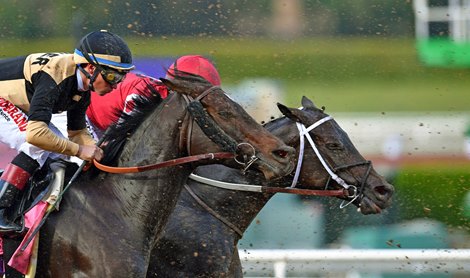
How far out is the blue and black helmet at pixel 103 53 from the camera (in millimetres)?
4508

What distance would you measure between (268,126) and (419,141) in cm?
661

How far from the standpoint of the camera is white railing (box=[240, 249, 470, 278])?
7043 millimetres

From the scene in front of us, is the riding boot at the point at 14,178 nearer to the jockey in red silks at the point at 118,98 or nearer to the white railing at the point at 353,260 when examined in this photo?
the jockey in red silks at the point at 118,98

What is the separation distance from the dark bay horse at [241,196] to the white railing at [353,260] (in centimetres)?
168

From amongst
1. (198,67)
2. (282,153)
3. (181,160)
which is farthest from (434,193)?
(181,160)

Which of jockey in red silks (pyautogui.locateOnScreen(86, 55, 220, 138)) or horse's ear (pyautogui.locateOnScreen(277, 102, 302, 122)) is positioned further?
jockey in red silks (pyautogui.locateOnScreen(86, 55, 220, 138))

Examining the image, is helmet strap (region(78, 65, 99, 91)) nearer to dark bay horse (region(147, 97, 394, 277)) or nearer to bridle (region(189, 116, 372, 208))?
dark bay horse (region(147, 97, 394, 277))

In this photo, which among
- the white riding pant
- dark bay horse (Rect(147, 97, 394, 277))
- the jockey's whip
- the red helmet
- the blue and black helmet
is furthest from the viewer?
the red helmet

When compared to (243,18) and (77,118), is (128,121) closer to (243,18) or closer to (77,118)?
(77,118)

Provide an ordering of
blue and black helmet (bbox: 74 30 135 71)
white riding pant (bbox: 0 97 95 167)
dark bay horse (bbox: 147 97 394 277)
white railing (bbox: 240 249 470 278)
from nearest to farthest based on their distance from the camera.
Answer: blue and black helmet (bbox: 74 30 135 71)
white riding pant (bbox: 0 97 95 167)
dark bay horse (bbox: 147 97 394 277)
white railing (bbox: 240 249 470 278)

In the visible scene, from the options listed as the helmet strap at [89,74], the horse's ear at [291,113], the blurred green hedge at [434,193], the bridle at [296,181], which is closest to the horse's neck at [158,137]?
the helmet strap at [89,74]

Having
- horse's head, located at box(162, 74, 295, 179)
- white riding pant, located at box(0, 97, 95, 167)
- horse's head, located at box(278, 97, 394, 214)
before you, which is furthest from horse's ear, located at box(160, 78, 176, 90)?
horse's head, located at box(278, 97, 394, 214)

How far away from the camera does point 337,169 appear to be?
5.33m

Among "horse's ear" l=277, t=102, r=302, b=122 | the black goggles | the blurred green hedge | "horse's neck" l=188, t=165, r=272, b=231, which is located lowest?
the blurred green hedge
